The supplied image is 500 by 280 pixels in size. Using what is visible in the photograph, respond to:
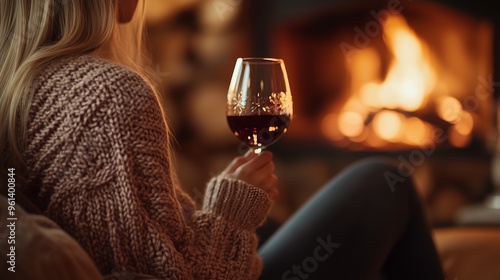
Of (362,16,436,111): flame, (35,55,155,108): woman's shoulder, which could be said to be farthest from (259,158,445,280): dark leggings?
(362,16,436,111): flame

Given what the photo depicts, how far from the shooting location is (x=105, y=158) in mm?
976

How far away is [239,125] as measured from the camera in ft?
4.00

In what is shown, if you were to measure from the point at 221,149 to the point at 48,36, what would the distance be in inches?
71.7

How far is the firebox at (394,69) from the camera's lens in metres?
2.74

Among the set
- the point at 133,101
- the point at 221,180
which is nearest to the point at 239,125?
the point at 221,180

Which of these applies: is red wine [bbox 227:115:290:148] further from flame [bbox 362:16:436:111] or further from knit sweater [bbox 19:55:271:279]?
flame [bbox 362:16:436:111]

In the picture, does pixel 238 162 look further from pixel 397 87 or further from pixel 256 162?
pixel 397 87
